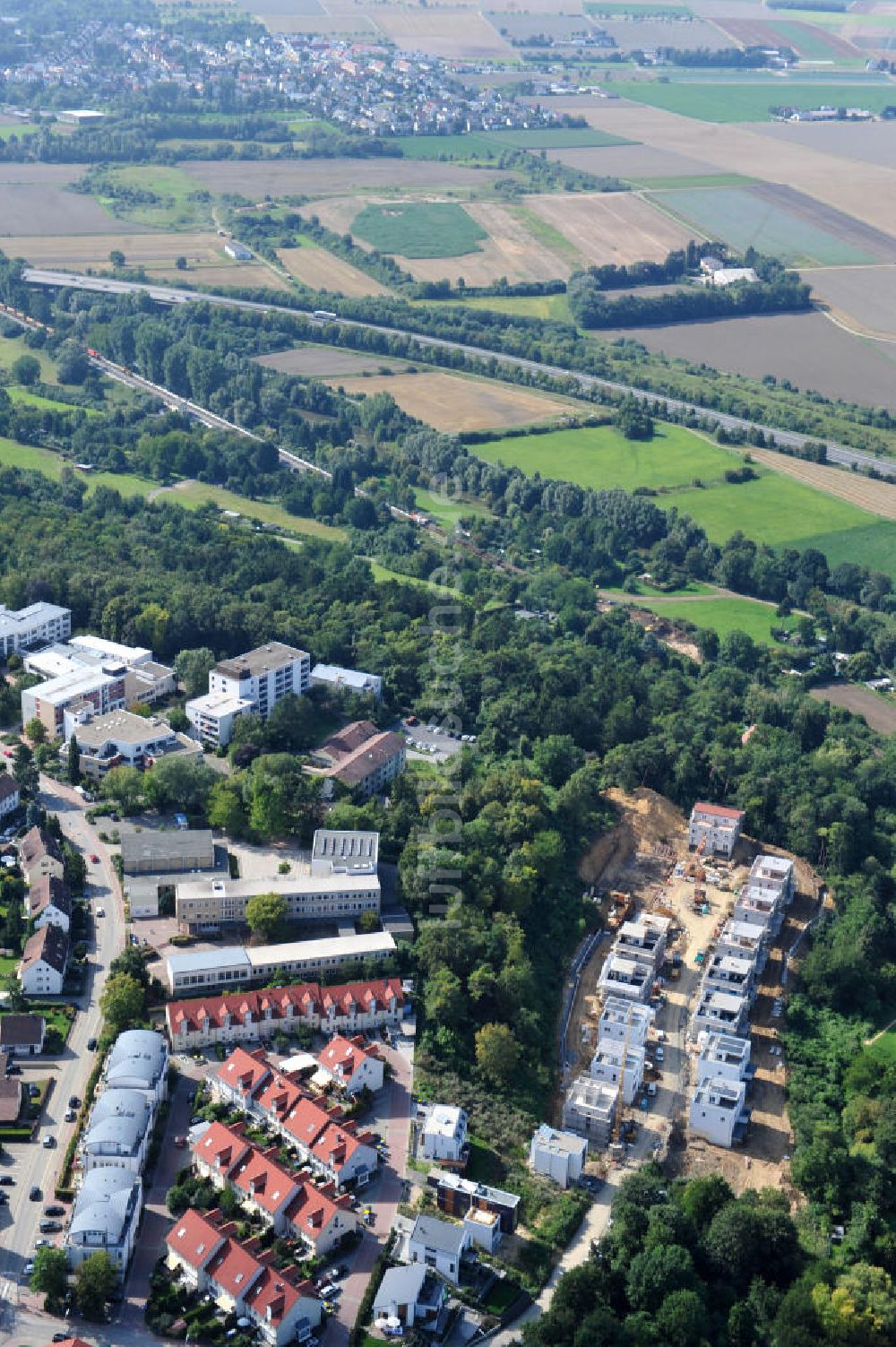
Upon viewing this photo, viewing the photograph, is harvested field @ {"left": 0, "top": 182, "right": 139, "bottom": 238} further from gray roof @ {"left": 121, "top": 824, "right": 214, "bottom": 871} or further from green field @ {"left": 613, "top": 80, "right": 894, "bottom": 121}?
gray roof @ {"left": 121, "top": 824, "right": 214, "bottom": 871}

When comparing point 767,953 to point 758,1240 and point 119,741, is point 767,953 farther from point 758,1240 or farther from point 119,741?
point 119,741

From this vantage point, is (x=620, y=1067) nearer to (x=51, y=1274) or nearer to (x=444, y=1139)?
(x=444, y=1139)

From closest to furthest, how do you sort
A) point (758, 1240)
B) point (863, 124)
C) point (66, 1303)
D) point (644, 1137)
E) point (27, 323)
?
point (66, 1303) < point (758, 1240) < point (644, 1137) < point (27, 323) < point (863, 124)

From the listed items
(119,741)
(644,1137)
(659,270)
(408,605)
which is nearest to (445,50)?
(659,270)

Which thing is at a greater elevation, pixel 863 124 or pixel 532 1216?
pixel 863 124

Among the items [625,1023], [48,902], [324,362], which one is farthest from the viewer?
[324,362]

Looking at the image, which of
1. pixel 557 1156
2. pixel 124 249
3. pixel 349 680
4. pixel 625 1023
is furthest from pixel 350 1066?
pixel 124 249
